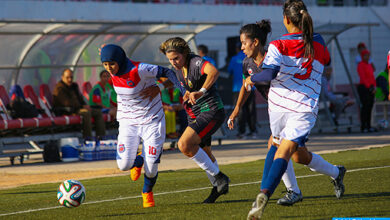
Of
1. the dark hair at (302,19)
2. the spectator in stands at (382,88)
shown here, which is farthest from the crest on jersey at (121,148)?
the spectator in stands at (382,88)

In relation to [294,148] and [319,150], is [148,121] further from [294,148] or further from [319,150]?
[319,150]

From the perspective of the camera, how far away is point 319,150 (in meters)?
14.4

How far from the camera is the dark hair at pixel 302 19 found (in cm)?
636

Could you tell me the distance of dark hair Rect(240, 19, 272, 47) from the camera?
719 centimetres

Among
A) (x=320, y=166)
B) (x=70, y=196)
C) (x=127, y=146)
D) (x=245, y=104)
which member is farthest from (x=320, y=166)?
(x=245, y=104)

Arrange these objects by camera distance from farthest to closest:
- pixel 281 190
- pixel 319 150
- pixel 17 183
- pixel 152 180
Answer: pixel 319 150 < pixel 17 183 < pixel 281 190 < pixel 152 180

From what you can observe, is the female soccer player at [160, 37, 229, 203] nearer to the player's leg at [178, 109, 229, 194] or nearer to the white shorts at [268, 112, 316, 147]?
the player's leg at [178, 109, 229, 194]

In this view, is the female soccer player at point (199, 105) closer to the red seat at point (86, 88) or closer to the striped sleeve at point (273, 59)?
the striped sleeve at point (273, 59)

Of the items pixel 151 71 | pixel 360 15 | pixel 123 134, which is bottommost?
pixel 360 15

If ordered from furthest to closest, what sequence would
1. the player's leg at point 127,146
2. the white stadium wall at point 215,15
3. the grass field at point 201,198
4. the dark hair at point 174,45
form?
the white stadium wall at point 215,15 < the player's leg at point 127,146 < the dark hair at point 174,45 < the grass field at point 201,198

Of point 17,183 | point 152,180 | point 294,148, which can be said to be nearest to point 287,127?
point 294,148

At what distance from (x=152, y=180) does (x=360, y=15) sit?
117ft

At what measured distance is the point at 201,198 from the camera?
8.27m

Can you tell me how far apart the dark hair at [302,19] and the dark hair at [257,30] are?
2.27ft
